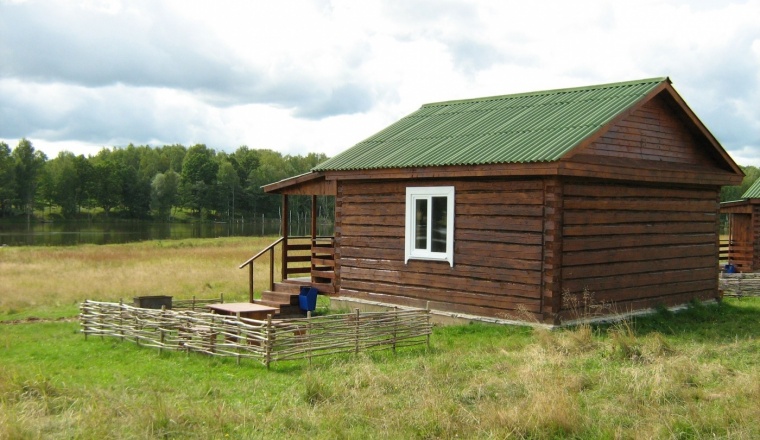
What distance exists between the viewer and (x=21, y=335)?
17.5 m

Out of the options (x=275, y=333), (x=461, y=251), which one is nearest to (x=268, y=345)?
(x=275, y=333)

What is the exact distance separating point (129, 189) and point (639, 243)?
11670 cm

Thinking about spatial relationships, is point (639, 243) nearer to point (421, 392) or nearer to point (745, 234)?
point (421, 392)

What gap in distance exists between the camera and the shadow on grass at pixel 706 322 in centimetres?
1548

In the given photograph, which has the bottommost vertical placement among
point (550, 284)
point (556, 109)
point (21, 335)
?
point (21, 335)

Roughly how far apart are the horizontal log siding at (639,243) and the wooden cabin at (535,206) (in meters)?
0.04

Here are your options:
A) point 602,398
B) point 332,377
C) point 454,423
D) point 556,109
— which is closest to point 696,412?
point 602,398

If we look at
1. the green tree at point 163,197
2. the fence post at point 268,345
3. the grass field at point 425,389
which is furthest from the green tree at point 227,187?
the fence post at point 268,345

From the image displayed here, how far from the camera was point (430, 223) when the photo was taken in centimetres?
1758

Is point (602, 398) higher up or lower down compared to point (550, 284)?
lower down

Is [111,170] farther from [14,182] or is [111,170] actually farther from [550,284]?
[550,284]

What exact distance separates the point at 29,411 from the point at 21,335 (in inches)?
355

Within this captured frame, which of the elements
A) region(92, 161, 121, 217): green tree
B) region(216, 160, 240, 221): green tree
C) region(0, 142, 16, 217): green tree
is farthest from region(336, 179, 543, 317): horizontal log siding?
region(92, 161, 121, 217): green tree

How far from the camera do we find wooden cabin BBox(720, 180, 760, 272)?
30.2m
